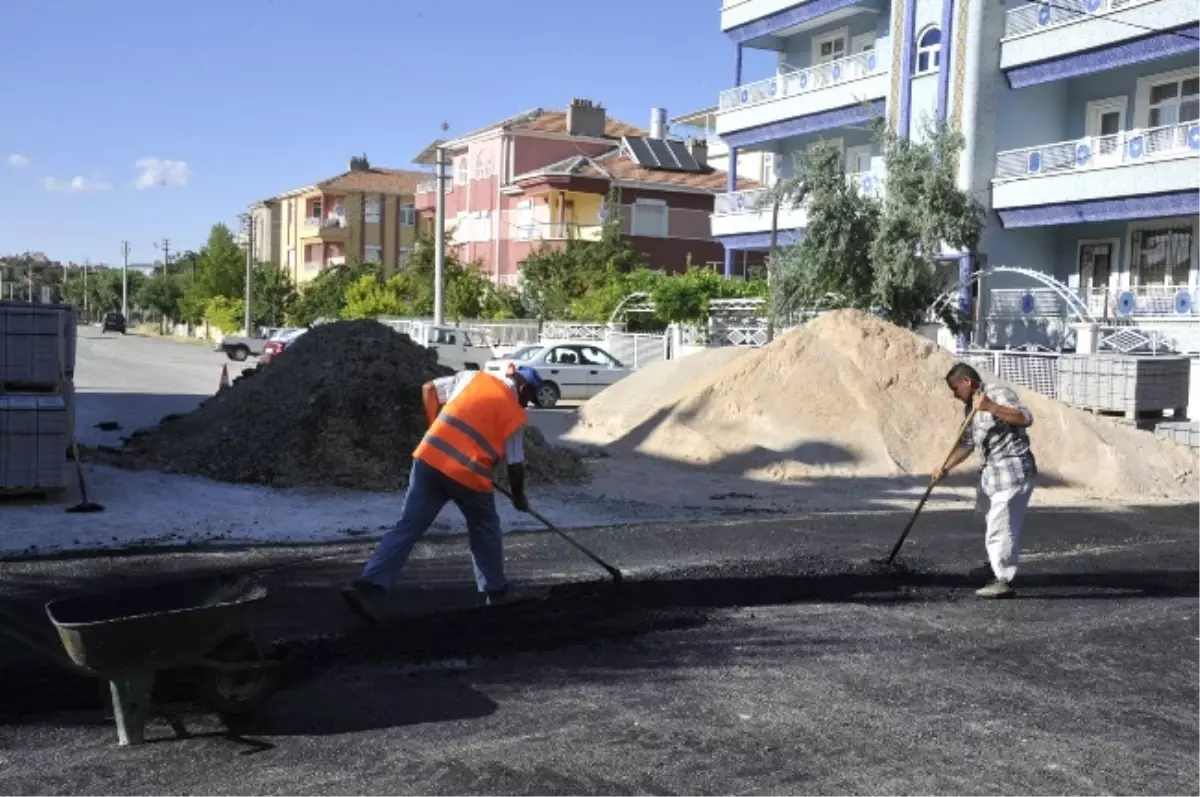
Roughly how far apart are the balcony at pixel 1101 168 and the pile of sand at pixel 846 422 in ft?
23.8

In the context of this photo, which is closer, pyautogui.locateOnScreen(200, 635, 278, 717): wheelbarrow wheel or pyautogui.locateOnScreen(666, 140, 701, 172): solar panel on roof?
pyautogui.locateOnScreen(200, 635, 278, 717): wheelbarrow wheel

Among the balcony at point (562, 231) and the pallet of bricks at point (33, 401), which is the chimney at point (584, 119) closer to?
the balcony at point (562, 231)

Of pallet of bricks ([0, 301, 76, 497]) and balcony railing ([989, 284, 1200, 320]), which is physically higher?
balcony railing ([989, 284, 1200, 320])

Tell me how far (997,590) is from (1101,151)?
19.2 m

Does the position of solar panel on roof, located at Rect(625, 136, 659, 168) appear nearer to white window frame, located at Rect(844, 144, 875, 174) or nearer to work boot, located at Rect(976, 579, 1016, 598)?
white window frame, located at Rect(844, 144, 875, 174)

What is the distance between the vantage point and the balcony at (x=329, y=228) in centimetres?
7200

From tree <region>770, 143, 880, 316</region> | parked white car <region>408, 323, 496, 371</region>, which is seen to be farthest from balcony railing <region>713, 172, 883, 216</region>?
parked white car <region>408, 323, 496, 371</region>

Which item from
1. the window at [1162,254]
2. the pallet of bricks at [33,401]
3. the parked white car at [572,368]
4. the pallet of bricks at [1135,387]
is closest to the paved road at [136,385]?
the pallet of bricks at [33,401]

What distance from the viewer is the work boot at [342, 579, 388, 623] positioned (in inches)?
271

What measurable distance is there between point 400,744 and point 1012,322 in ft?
75.8

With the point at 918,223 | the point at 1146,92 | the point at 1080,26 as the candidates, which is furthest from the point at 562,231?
the point at 1146,92

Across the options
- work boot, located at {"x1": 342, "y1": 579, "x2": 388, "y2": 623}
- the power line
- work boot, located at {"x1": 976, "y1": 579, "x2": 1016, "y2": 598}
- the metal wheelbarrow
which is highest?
the power line

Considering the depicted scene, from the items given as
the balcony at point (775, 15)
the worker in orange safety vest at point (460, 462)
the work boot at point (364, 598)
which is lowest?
the work boot at point (364, 598)

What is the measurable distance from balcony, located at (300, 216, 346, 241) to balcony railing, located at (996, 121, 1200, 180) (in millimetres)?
51960
